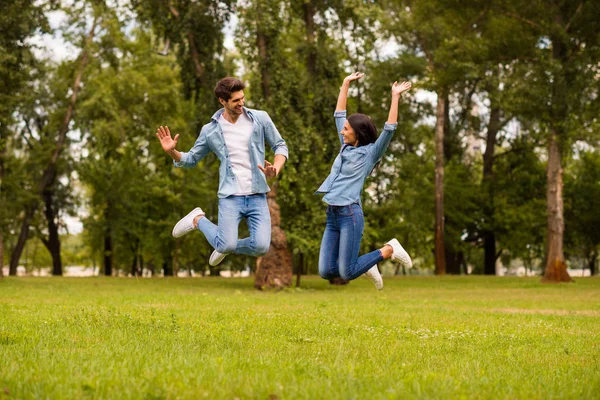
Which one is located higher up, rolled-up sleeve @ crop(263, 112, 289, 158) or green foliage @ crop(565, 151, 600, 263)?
green foliage @ crop(565, 151, 600, 263)

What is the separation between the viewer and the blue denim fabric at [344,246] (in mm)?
9125

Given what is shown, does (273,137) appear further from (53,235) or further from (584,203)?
(584,203)

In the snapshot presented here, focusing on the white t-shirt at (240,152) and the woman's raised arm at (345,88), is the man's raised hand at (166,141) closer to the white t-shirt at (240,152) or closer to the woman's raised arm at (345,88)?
the white t-shirt at (240,152)

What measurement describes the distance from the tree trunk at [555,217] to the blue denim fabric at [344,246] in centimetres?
2215

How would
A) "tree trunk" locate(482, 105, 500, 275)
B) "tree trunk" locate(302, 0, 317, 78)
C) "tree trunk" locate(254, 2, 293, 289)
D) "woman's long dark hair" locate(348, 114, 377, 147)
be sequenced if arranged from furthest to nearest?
"tree trunk" locate(482, 105, 500, 275) < "tree trunk" locate(302, 0, 317, 78) < "tree trunk" locate(254, 2, 293, 289) < "woman's long dark hair" locate(348, 114, 377, 147)

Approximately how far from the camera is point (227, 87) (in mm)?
8734

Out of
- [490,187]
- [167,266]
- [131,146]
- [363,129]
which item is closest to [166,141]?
[363,129]

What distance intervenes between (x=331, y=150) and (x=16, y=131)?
2568 cm

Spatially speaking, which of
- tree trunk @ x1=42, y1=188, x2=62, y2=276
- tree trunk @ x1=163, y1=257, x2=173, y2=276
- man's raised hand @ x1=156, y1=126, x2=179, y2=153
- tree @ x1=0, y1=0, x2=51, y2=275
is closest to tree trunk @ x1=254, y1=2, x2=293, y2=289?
tree @ x1=0, y1=0, x2=51, y2=275

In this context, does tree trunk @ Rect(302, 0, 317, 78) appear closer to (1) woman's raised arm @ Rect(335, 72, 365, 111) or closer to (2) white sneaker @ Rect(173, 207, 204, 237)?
(1) woman's raised arm @ Rect(335, 72, 365, 111)

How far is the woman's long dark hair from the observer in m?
9.19

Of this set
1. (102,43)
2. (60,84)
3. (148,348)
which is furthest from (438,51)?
(148,348)

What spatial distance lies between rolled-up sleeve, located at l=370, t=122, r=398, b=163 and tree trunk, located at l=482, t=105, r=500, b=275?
127 feet

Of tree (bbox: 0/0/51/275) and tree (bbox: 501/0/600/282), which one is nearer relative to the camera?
tree (bbox: 0/0/51/275)
